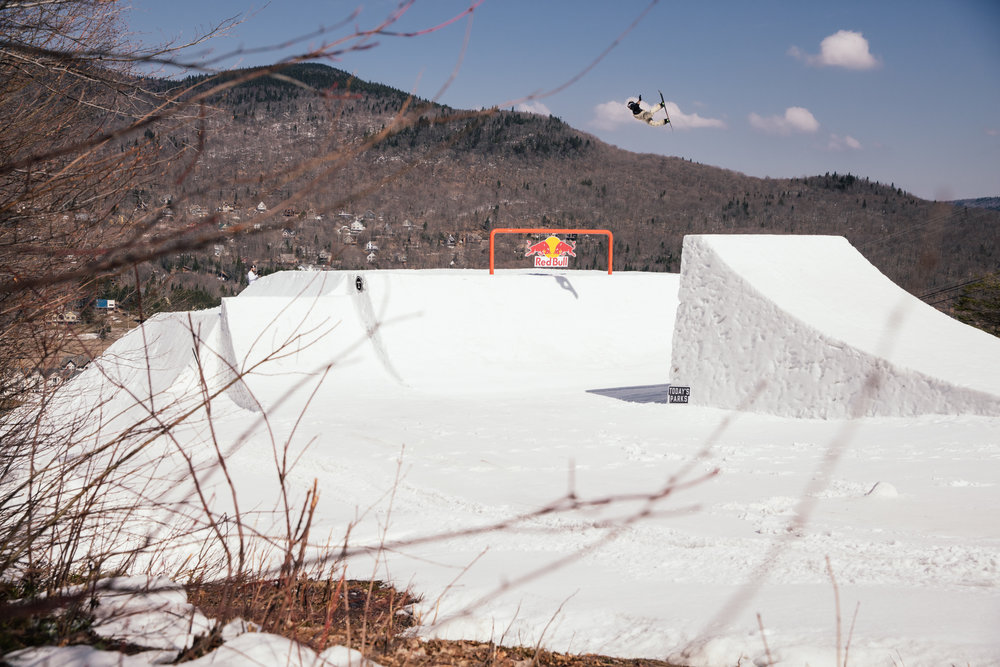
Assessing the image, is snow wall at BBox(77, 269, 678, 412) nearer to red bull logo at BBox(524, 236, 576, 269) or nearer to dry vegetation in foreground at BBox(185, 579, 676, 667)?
red bull logo at BBox(524, 236, 576, 269)

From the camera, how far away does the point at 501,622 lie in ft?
11.8

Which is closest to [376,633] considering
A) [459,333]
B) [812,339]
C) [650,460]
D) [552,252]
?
[650,460]

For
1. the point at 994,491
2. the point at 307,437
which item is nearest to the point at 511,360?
the point at 307,437

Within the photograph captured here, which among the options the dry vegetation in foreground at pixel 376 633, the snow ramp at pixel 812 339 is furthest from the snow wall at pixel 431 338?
the dry vegetation in foreground at pixel 376 633

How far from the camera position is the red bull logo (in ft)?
65.2

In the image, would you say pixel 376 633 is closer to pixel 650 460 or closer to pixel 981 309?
pixel 650 460

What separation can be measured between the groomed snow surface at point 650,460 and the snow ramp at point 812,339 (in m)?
0.04

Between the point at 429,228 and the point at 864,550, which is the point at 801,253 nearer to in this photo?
the point at 864,550

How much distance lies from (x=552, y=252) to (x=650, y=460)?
41.7ft

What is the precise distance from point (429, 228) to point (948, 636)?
6939cm

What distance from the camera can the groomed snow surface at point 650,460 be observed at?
3379mm

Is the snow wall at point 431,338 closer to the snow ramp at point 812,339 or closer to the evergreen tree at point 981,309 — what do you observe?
the snow ramp at point 812,339

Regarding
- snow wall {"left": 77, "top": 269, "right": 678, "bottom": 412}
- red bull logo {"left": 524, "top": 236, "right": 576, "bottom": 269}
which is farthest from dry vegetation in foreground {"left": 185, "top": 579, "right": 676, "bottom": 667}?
red bull logo {"left": 524, "top": 236, "right": 576, "bottom": 269}

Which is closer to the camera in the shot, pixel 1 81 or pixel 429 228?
pixel 1 81
